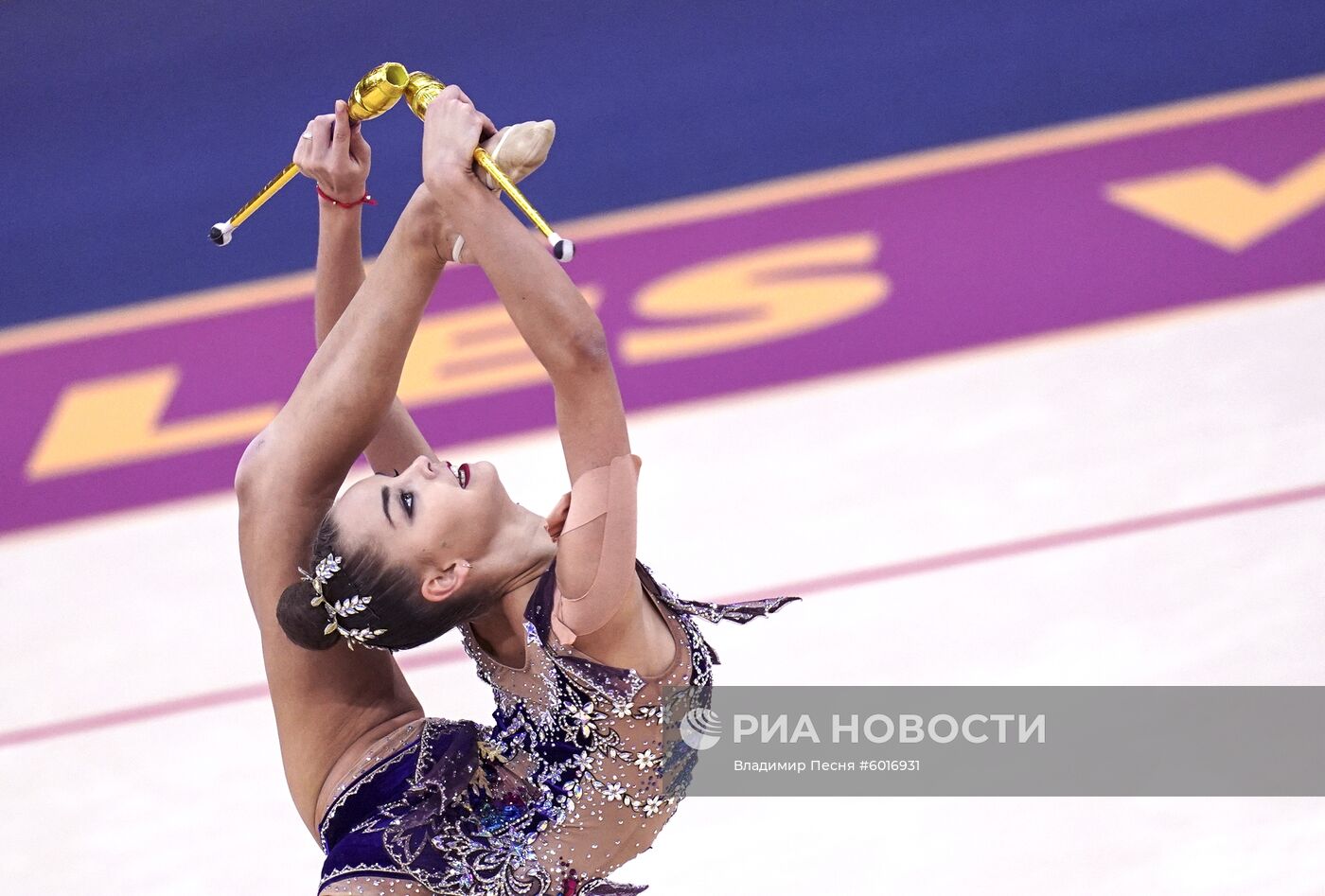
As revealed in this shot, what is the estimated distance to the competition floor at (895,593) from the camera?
3.20 meters

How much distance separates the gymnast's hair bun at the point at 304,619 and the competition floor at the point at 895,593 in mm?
1060

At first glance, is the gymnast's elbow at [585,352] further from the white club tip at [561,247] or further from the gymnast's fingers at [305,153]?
the gymnast's fingers at [305,153]

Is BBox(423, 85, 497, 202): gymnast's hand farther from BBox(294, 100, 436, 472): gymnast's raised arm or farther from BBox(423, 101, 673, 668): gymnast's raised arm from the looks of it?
BBox(294, 100, 436, 472): gymnast's raised arm

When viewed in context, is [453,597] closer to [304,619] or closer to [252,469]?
[304,619]

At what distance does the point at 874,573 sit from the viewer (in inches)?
150

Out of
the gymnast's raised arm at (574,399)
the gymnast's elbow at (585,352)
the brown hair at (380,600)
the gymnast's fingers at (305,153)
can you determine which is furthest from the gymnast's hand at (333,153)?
the gymnast's elbow at (585,352)

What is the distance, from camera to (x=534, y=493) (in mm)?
4199

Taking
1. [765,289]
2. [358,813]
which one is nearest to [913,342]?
[765,289]

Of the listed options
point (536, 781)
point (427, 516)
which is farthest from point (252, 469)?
point (536, 781)

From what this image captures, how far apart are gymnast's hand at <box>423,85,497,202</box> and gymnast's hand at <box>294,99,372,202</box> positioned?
14.4 inches

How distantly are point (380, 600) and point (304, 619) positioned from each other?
0.14 meters

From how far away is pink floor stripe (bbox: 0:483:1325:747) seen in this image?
3.74m

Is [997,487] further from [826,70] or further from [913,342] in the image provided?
[826,70]

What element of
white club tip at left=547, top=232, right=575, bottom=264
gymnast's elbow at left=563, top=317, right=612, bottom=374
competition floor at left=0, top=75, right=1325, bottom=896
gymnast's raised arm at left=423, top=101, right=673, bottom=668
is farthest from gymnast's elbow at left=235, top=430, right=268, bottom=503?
competition floor at left=0, top=75, right=1325, bottom=896
